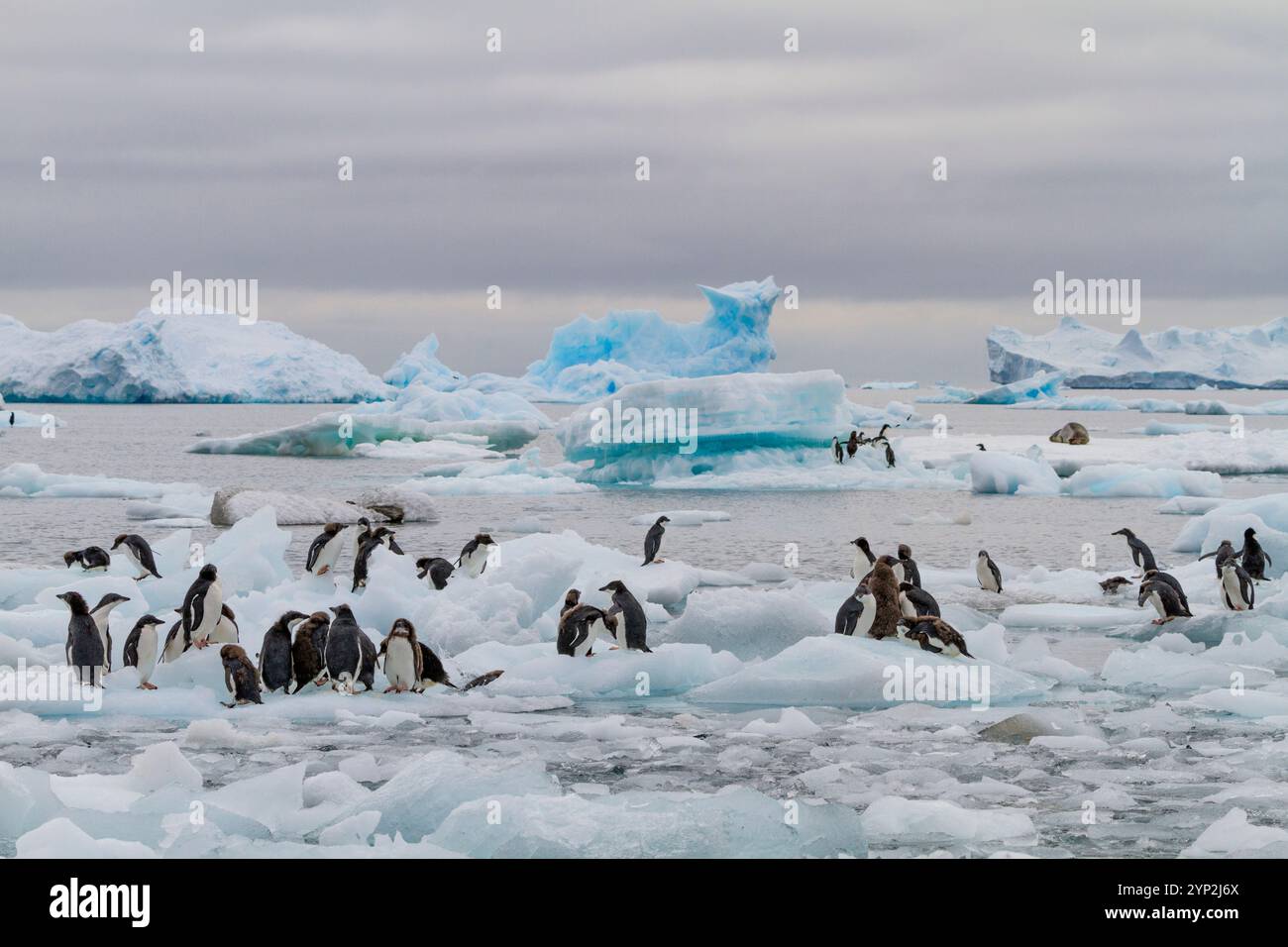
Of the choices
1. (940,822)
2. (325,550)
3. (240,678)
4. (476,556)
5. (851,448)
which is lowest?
(940,822)

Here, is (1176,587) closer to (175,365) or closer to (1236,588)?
(1236,588)

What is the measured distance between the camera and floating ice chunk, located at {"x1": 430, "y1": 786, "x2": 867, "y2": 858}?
536cm

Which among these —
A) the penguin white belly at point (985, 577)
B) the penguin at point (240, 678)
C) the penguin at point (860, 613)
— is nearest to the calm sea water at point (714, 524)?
the penguin white belly at point (985, 577)

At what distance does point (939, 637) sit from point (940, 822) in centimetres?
378

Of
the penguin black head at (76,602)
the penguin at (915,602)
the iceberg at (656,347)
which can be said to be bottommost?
the penguin at (915,602)

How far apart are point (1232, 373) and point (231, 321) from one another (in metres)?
84.8

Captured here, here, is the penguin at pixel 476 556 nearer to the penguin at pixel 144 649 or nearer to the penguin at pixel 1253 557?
the penguin at pixel 144 649

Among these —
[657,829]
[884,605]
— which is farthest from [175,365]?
[657,829]

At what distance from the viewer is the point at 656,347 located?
58781mm


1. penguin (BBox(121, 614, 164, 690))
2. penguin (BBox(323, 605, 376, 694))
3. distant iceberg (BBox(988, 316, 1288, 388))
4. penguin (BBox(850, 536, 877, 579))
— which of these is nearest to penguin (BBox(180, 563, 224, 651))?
penguin (BBox(121, 614, 164, 690))

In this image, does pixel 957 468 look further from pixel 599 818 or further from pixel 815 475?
pixel 599 818

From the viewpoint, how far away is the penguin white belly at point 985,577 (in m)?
14.4

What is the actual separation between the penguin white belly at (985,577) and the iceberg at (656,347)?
3186 cm
